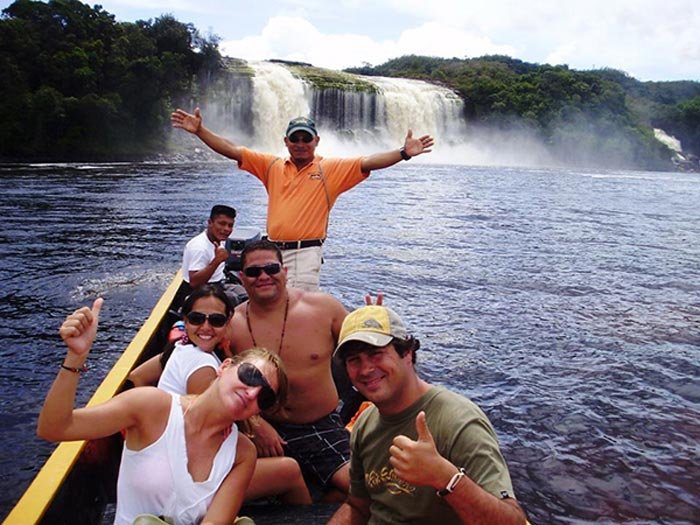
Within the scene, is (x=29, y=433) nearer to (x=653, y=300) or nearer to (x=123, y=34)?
(x=653, y=300)

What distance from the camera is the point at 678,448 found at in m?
5.47

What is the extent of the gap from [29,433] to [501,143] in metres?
61.6

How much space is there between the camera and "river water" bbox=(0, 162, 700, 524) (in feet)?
16.8

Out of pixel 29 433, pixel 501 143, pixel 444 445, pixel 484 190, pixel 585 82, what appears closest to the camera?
pixel 444 445

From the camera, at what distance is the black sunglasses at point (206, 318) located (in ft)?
11.7

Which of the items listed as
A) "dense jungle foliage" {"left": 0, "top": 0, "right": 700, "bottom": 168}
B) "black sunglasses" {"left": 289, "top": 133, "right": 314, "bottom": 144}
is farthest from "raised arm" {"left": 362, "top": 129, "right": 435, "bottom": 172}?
"dense jungle foliage" {"left": 0, "top": 0, "right": 700, "bottom": 168}

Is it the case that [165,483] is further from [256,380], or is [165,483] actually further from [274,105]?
[274,105]

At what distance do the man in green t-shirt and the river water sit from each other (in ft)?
7.89

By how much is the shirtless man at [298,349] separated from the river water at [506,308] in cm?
174

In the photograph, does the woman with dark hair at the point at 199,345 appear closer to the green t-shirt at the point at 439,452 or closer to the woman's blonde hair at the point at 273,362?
the woman's blonde hair at the point at 273,362

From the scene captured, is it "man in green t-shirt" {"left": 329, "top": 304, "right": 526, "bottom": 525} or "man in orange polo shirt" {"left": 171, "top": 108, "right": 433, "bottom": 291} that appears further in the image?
"man in orange polo shirt" {"left": 171, "top": 108, "right": 433, "bottom": 291}

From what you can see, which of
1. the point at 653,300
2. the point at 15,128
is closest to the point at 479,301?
the point at 653,300

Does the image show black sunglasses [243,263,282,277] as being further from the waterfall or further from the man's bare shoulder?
the waterfall

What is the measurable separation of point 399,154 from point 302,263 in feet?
3.59
